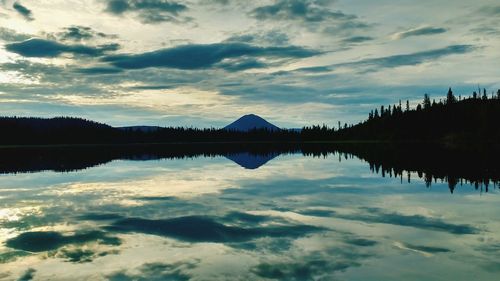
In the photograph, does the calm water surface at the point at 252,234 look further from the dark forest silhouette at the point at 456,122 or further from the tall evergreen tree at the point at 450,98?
the tall evergreen tree at the point at 450,98

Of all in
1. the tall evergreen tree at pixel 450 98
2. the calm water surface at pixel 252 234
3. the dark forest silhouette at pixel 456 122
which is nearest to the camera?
the calm water surface at pixel 252 234

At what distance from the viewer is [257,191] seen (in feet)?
96.0

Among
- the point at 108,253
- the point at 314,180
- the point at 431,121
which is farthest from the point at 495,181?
the point at 431,121

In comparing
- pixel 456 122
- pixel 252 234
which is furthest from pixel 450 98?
pixel 252 234

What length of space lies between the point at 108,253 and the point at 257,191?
16.3 m

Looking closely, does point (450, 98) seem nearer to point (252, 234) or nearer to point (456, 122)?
point (456, 122)

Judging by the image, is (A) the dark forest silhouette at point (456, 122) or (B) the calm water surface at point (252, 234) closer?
(B) the calm water surface at point (252, 234)

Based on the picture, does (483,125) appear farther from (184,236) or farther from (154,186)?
(184,236)

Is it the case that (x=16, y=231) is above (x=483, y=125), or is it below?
below

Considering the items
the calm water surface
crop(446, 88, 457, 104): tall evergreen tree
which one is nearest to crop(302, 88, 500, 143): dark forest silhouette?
crop(446, 88, 457, 104): tall evergreen tree

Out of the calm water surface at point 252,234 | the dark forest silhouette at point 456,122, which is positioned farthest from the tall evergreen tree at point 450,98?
the calm water surface at point 252,234

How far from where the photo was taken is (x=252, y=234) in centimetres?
1619

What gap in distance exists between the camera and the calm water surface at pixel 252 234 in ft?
39.3

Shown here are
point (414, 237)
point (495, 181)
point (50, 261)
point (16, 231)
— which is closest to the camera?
point (50, 261)
